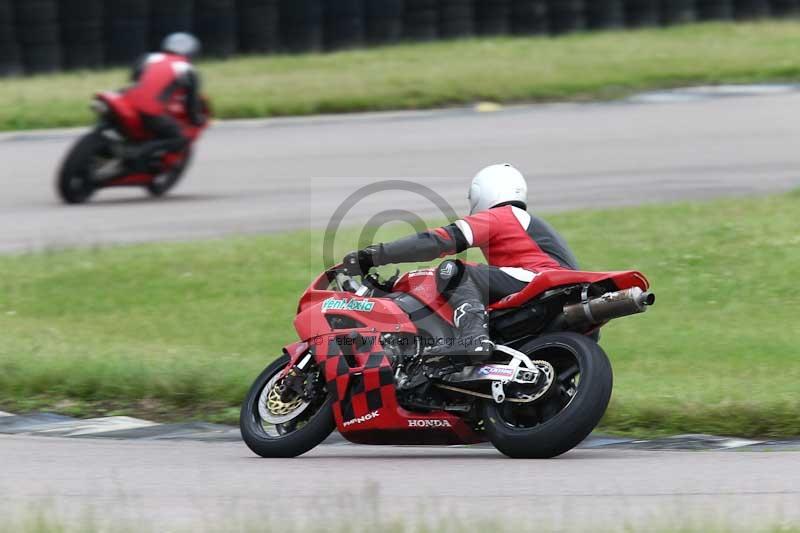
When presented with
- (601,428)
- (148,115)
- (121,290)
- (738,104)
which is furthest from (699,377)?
(738,104)

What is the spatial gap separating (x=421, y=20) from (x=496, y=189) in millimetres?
16450

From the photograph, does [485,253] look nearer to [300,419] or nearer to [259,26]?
[300,419]

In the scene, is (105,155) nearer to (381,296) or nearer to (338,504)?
(381,296)

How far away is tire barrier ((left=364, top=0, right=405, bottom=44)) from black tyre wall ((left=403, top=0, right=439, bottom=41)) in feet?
0.32

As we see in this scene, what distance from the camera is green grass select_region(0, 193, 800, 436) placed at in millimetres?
7930

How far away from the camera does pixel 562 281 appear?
21.9 ft

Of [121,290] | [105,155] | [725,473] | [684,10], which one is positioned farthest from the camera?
[684,10]

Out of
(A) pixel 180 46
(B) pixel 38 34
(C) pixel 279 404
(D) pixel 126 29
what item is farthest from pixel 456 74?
(C) pixel 279 404

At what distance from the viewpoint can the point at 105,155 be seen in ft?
49.5

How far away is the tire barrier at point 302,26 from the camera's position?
73.8 ft

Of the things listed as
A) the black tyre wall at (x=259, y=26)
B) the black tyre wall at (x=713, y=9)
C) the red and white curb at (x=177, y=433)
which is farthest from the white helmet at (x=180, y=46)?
the black tyre wall at (x=713, y=9)

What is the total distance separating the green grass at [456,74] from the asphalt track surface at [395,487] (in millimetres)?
12966

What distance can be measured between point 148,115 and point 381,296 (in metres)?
8.45

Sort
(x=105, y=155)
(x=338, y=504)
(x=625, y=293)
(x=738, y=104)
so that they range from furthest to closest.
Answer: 1. (x=738, y=104)
2. (x=105, y=155)
3. (x=625, y=293)
4. (x=338, y=504)
